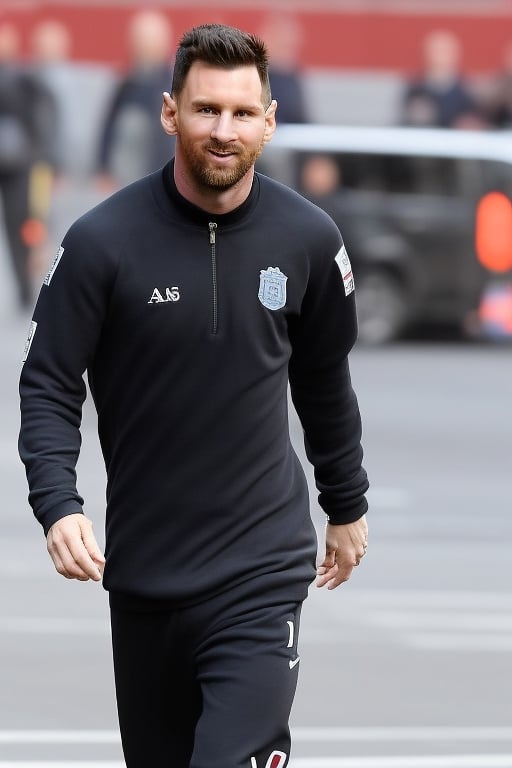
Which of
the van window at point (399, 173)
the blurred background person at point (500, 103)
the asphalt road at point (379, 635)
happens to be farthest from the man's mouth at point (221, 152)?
the blurred background person at point (500, 103)

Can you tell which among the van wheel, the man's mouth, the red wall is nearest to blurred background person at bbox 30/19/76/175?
the van wheel

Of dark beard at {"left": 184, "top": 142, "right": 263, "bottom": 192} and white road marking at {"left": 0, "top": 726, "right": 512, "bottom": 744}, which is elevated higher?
dark beard at {"left": 184, "top": 142, "right": 263, "bottom": 192}

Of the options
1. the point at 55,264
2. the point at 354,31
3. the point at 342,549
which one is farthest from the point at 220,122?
the point at 354,31

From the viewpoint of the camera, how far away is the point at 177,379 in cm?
410

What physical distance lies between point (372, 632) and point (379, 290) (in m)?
9.25

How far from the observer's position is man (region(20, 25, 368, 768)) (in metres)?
4.07

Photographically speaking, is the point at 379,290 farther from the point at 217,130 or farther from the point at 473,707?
the point at 217,130

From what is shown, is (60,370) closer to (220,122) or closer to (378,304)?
(220,122)

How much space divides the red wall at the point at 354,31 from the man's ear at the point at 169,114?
2239 centimetres

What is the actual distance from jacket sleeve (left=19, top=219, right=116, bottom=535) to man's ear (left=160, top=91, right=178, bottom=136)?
285mm

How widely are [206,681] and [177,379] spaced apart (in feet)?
1.94

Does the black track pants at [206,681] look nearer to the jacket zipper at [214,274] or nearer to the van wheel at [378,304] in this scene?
the jacket zipper at [214,274]

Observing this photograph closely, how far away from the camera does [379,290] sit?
16781 millimetres

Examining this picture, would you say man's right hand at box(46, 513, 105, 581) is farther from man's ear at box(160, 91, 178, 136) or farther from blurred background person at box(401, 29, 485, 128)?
blurred background person at box(401, 29, 485, 128)
